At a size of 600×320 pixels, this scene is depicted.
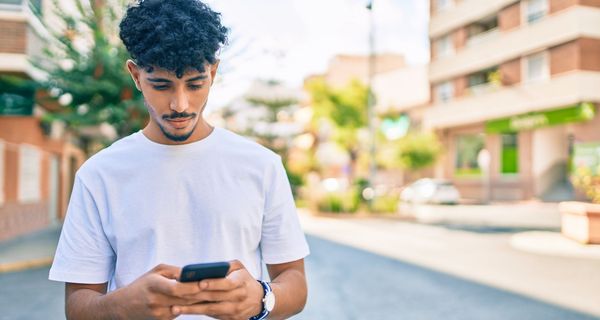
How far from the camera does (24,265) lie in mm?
10148

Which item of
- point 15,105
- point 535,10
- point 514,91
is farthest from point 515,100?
point 15,105

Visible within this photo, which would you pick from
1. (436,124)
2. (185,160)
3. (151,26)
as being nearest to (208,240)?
(185,160)

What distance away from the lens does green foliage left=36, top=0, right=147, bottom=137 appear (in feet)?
41.0

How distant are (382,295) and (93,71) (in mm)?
8550

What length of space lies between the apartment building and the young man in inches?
845

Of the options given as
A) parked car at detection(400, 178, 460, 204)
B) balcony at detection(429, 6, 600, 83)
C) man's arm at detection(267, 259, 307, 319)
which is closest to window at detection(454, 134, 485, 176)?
balcony at detection(429, 6, 600, 83)

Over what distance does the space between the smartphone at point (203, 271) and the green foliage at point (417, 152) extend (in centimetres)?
3296

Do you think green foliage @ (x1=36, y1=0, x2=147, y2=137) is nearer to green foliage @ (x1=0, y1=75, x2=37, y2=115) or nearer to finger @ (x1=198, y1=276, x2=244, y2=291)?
green foliage @ (x1=0, y1=75, x2=37, y2=115)

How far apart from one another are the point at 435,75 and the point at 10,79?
91.8 feet

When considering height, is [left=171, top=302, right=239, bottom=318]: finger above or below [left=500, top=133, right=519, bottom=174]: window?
below

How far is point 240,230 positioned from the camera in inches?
67.7

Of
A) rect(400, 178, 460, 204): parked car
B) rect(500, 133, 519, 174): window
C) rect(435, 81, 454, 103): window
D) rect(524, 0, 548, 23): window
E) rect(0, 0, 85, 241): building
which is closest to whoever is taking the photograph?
rect(0, 0, 85, 241): building

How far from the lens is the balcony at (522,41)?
25078 mm

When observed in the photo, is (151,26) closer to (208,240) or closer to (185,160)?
(185,160)
